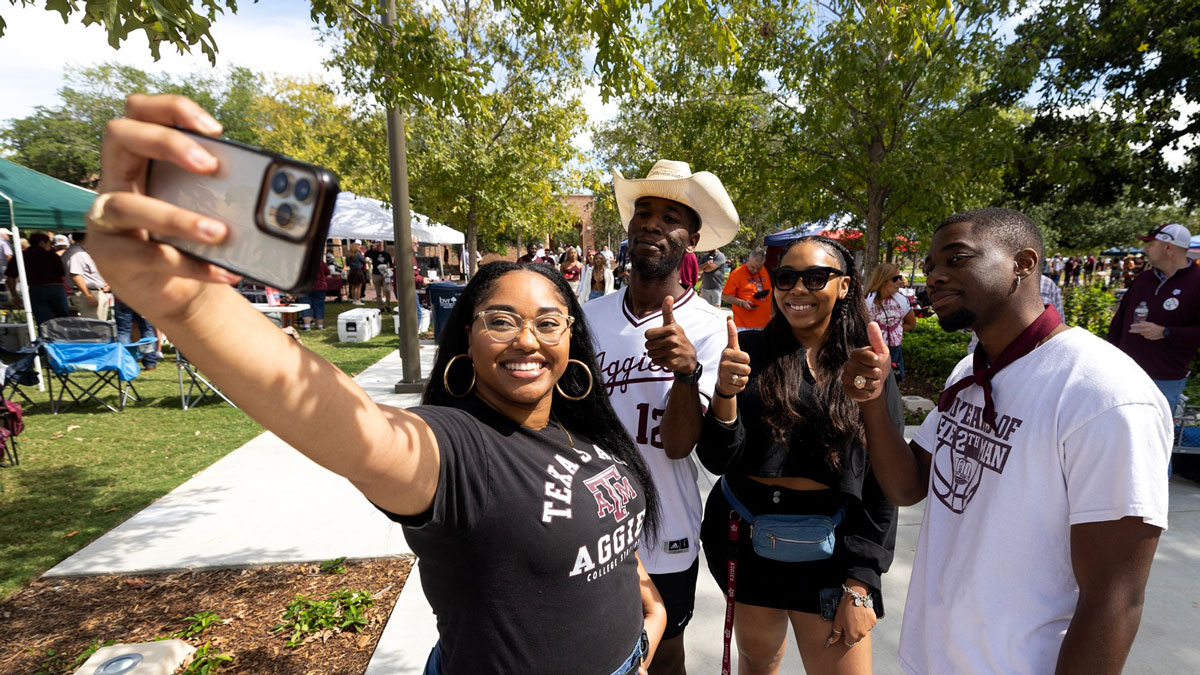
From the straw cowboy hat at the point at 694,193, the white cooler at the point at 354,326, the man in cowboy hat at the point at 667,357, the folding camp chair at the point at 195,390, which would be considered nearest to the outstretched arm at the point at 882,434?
the man in cowboy hat at the point at 667,357

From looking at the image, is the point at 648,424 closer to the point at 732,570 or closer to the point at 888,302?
the point at 732,570

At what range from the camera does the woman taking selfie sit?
2.26 feet

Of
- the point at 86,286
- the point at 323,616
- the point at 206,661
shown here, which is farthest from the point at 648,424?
the point at 86,286

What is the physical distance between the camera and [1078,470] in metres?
1.26

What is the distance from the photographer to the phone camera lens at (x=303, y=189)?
0.66 m

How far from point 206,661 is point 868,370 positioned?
3170mm

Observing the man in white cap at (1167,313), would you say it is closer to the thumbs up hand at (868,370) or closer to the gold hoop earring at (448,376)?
the thumbs up hand at (868,370)

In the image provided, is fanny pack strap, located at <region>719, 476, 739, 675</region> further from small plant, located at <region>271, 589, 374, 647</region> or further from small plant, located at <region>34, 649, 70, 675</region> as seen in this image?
small plant, located at <region>34, 649, 70, 675</region>

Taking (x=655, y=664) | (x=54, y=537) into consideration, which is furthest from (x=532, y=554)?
(x=54, y=537)

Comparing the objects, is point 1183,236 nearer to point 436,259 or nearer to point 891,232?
point 891,232

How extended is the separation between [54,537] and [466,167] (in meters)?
9.62

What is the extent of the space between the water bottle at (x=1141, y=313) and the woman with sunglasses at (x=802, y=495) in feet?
14.0

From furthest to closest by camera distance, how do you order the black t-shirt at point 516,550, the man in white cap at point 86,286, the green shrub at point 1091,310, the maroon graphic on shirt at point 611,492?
the man in white cap at point 86,286
the green shrub at point 1091,310
the maroon graphic on shirt at point 611,492
the black t-shirt at point 516,550

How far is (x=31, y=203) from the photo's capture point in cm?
848
